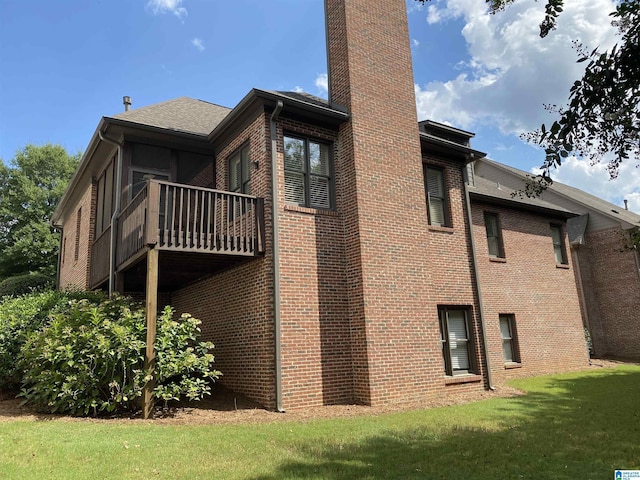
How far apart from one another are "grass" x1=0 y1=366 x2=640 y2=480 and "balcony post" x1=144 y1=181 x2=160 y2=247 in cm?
303

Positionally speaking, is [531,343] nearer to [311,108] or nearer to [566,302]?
[566,302]

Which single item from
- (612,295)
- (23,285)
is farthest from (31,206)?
(612,295)

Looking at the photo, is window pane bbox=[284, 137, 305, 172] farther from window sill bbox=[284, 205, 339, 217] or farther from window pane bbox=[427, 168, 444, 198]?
window pane bbox=[427, 168, 444, 198]

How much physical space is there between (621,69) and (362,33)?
26.1 feet

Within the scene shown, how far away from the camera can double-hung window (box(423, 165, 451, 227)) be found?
39.1ft

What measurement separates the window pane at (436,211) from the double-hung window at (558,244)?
740cm

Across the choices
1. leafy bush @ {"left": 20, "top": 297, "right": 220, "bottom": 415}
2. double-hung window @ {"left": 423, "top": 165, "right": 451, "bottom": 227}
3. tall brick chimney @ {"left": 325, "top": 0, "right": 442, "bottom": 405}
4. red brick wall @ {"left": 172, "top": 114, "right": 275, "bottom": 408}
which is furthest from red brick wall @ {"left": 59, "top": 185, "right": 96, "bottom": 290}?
double-hung window @ {"left": 423, "top": 165, "right": 451, "bottom": 227}

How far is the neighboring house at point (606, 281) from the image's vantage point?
20.3 m

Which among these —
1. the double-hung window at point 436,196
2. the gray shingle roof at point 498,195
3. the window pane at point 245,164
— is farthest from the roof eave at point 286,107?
the gray shingle roof at point 498,195

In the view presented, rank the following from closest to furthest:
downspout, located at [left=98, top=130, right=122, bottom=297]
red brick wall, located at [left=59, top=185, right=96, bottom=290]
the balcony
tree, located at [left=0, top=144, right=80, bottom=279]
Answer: the balcony < downspout, located at [left=98, top=130, right=122, bottom=297] < red brick wall, located at [left=59, top=185, right=96, bottom=290] < tree, located at [left=0, top=144, right=80, bottom=279]

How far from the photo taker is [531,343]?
14.7 m

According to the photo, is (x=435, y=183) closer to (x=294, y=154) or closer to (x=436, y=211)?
(x=436, y=211)

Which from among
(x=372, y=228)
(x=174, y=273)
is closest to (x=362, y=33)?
(x=372, y=228)

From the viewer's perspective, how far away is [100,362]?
7699 millimetres
